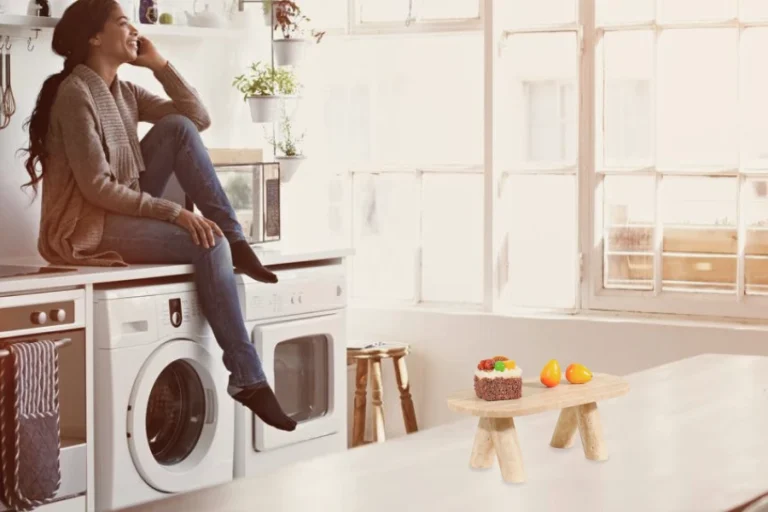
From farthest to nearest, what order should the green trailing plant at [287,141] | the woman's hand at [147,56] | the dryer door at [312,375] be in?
the green trailing plant at [287,141]
the dryer door at [312,375]
the woman's hand at [147,56]

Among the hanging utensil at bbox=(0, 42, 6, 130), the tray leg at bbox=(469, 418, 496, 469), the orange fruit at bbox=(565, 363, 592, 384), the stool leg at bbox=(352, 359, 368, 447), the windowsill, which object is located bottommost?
the stool leg at bbox=(352, 359, 368, 447)

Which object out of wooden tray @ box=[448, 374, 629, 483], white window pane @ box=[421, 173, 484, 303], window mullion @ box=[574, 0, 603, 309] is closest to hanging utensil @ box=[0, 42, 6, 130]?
white window pane @ box=[421, 173, 484, 303]

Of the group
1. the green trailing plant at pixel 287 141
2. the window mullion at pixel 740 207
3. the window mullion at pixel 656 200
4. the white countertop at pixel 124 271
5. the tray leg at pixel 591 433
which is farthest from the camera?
the green trailing plant at pixel 287 141

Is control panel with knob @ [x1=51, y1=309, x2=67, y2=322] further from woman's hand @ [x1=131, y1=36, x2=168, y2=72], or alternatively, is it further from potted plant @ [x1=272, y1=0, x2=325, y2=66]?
potted plant @ [x1=272, y1=0, x2=325, y2=66]

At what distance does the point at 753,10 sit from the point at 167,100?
2185mm

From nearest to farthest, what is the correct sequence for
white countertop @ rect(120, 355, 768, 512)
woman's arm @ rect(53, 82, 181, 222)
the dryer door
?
white countertop @ rect(120, 355, 768, 512) < woman's arm @ rect(53, 82, 181, 222) < the dryer door

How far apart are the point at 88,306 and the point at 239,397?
665mm

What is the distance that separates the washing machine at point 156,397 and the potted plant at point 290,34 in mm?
1391

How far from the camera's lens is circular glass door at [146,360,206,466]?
4.54 m

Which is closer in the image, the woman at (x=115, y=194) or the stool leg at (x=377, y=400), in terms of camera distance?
the woman at (x=115, y=194)

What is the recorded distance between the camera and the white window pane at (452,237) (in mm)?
5676

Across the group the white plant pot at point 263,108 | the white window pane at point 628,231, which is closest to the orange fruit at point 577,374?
the white window pane at point 628,231

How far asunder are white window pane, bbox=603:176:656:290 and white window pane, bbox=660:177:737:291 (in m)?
0.07

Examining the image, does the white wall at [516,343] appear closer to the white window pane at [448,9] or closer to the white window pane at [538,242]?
the white window pane at [538,242]
